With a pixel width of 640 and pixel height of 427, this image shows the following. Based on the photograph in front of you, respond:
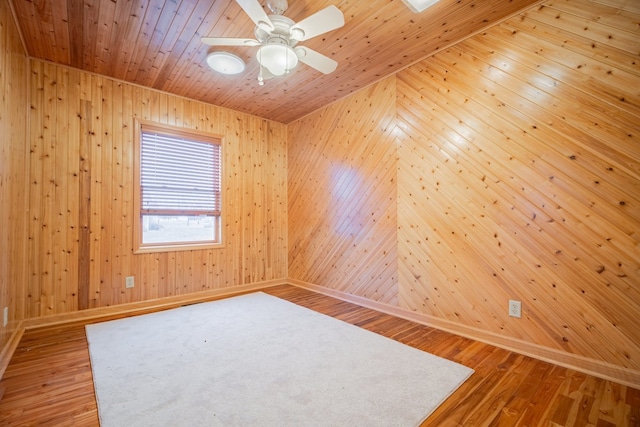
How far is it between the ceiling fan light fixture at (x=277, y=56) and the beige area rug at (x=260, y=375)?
2.33 meters

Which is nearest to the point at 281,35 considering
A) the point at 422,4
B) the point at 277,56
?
the point at 277,56

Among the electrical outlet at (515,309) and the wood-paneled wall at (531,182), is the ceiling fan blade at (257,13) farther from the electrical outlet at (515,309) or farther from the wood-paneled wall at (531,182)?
the electrical outlet at (515,309)

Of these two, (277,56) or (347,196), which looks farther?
(347,196)

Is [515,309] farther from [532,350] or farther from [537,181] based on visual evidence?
[537,181]

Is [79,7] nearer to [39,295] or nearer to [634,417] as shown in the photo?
[39,295]

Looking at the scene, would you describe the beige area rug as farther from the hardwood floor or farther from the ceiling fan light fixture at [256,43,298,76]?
the ceiling fan light fixture at [256,43,298,76]

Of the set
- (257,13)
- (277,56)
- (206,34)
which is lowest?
(277,56)

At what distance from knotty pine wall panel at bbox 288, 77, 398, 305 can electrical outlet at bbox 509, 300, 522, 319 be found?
3.68 ft

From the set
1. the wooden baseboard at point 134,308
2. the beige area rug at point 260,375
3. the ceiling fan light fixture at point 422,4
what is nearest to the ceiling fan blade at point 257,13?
the ceiling fan light fixture at point 422,4

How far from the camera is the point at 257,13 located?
183 centimetres

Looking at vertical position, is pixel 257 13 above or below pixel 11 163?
above

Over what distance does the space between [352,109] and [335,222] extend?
5.18 feet

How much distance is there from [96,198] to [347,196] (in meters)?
3.03

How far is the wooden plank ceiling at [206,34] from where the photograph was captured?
218cm
